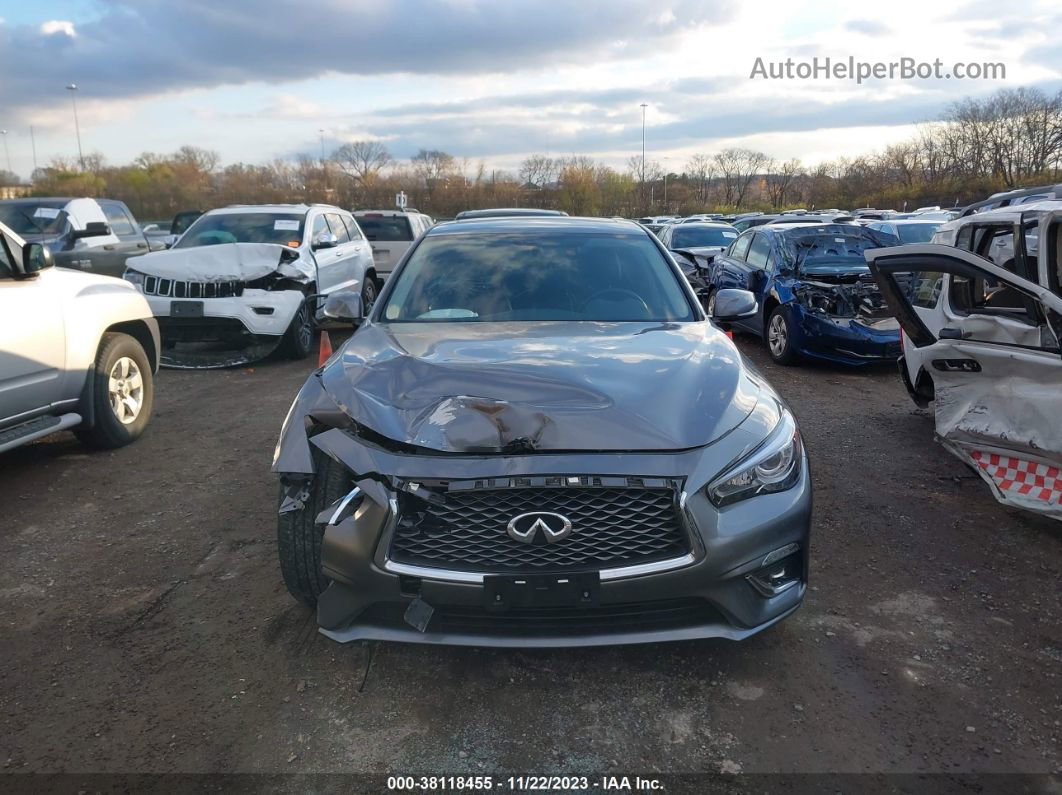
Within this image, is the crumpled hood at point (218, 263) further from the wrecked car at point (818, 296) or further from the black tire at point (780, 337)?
the black tire at point (780, 337)

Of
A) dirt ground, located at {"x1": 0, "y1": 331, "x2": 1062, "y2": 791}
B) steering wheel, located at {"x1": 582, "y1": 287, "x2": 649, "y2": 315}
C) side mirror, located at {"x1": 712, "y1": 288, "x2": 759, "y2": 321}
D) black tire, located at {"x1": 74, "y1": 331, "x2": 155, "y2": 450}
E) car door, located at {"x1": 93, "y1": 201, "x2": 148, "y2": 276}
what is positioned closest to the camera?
dirt ground, located at {"x1": 0, "y1": 331, "x2": 1062, "y2": 791}

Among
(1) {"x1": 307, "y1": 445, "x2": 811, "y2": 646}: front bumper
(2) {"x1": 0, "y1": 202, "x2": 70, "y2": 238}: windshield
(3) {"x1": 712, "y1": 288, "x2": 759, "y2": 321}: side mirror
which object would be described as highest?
(2) {"x1": 0, "y1": 202, "x2": 70, "y2": 238}: windshield

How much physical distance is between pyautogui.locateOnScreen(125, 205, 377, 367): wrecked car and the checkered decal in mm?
6212

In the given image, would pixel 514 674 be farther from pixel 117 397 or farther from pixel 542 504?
pixel 117 397

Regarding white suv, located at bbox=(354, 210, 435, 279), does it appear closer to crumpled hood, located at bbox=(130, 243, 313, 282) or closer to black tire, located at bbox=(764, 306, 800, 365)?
crumpled hood, located at bbox=(130, 243, 313, 282)

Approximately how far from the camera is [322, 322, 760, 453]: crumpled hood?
8.57 ft

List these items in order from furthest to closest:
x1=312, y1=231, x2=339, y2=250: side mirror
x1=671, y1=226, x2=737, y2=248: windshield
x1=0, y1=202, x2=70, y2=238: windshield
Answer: x1=671, y1=226, x2=737, y2=248: windshield, x1=0, y1=202, x2=70, y2=238: windshield, x1=312, y1=231, x2=339, y2=250: side mirror

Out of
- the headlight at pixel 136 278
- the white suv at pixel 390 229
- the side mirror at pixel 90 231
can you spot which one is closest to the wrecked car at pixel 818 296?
the headlight at pixel 136 278

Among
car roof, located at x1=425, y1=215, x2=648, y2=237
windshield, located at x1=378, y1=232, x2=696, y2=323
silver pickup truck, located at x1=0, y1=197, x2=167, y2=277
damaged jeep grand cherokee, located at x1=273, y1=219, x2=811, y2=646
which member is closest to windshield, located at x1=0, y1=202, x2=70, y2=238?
silver pickup truck, located at x1=0, y1=197, x2=167, y2=277

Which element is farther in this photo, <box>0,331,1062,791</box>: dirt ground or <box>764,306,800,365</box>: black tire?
<box>764,306,800,365</box>: black tire

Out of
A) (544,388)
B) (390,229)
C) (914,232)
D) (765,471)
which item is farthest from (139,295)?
(914,232)

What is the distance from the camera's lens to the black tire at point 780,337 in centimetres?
880

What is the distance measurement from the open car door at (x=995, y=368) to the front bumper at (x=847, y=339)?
325 cm

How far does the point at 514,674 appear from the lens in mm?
2881
